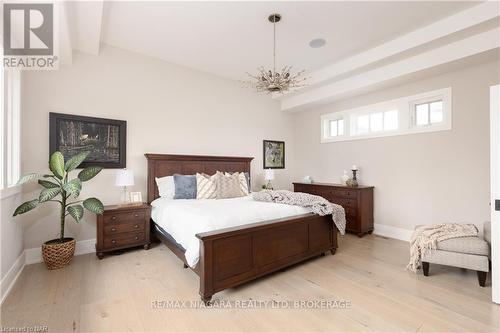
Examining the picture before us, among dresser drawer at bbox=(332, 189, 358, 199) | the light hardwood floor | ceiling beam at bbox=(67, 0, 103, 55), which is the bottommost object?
the light hardwood floor

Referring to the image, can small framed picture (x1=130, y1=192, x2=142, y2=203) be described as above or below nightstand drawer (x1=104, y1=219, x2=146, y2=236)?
above

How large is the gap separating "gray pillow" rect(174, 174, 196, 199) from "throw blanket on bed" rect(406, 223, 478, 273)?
9.74 feet

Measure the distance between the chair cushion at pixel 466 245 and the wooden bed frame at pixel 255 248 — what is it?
121 centimetres

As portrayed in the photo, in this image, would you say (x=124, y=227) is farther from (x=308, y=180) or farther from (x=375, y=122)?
(x=375, y=122)

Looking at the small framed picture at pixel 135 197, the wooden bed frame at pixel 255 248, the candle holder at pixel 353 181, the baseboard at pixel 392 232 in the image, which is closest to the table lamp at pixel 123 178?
the small framed picture at pixel 135 197

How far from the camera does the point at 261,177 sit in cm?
549

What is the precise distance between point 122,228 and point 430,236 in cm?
383

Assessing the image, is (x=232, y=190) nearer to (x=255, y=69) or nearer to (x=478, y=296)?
(x=255, y=69)

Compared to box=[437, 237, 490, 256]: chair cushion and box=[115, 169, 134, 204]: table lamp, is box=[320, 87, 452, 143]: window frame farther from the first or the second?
box=[115, 169, 134, 204]: table lamp

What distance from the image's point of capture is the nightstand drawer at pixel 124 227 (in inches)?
126

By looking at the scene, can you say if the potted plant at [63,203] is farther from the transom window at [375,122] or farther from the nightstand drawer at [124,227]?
the transom window at [375,122]

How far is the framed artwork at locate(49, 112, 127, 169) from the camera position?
10.7ft

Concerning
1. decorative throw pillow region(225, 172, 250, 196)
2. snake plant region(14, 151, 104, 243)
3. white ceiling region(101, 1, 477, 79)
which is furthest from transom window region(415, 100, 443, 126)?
snake plant region(14, 151, 104, 243)

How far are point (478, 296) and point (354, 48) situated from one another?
336 cm
